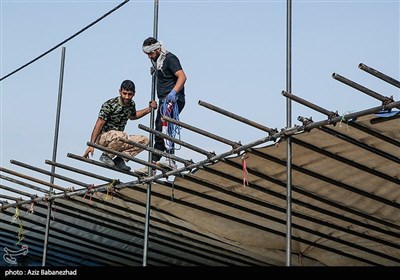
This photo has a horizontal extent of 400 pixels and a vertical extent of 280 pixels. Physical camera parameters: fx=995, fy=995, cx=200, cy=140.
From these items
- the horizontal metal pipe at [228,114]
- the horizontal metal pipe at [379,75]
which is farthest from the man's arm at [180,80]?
the horizontal metal pipe at [379,75]

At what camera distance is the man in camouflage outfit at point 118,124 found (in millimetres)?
13258

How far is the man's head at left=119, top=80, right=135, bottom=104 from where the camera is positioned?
1359cm

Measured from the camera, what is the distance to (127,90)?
1362cm

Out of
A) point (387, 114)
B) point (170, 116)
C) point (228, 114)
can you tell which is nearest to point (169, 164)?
point (170, 116)

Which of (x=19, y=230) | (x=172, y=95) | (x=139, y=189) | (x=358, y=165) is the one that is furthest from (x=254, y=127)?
(x=19, y=230)

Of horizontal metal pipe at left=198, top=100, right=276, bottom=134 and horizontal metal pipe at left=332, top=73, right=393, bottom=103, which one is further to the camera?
horizontal metal pipe at left=198, top=100, right=276, bottom=134

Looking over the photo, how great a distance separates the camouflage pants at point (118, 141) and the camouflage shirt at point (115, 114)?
24 cm

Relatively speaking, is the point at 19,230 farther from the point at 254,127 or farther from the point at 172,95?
the point at 254,127

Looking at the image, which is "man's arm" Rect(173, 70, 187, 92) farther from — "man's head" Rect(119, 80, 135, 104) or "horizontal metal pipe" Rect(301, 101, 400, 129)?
"horizontal metal pipe" Rect(301, 101, 400, 129)

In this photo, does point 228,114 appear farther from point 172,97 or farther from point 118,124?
point 118,124

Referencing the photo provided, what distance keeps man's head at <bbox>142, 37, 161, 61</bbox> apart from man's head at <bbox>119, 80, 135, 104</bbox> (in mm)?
478

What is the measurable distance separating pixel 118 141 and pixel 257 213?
2.22 meters

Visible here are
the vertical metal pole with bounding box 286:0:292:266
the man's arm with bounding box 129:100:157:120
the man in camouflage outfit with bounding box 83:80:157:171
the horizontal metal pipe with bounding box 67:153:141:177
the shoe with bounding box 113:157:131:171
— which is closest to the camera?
the vertical metal pole with bounding box 286:0:292:266

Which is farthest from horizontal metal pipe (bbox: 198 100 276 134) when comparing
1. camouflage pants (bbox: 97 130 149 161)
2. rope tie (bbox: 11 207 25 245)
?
rope tie (bbox: 11 207 25 245)
